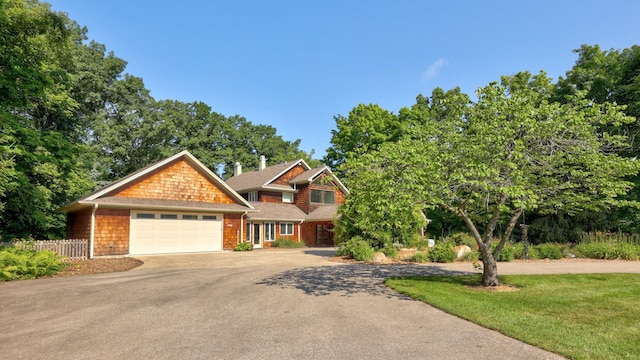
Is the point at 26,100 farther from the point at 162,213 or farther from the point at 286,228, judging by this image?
the point at 286,228

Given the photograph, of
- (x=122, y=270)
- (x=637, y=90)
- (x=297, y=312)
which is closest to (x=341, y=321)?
(x=297, y=312)

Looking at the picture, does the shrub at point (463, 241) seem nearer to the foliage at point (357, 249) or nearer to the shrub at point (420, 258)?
the shrub at point (420, 258)

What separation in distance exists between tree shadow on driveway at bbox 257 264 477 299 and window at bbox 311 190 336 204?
62.9 feet

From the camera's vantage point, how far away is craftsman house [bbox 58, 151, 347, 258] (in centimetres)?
2056

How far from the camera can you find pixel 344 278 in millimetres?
12555

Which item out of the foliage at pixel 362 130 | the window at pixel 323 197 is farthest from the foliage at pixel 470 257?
the foliage at pixel 362 130

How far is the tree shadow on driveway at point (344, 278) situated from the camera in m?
10.2

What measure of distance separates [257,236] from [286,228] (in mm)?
3103

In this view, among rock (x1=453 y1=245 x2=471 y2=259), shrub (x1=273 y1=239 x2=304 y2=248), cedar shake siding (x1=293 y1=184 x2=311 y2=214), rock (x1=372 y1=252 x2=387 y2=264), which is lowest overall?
shrub (x1=273 y1=239 x2=304 y2=248)

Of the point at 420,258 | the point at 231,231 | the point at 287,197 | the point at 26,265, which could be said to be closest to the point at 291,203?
the point at 287,197

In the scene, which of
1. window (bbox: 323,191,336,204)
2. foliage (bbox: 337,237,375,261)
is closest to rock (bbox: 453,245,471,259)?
foliage (bbox: 337,237,375,261)

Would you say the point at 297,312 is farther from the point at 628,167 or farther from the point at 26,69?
the point at 26,69

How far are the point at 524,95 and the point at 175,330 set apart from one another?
34.4ft

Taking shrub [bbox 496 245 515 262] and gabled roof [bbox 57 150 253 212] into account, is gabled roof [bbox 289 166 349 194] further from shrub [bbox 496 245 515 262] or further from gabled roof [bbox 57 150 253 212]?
shrub [bbox 496 245 515 262]
